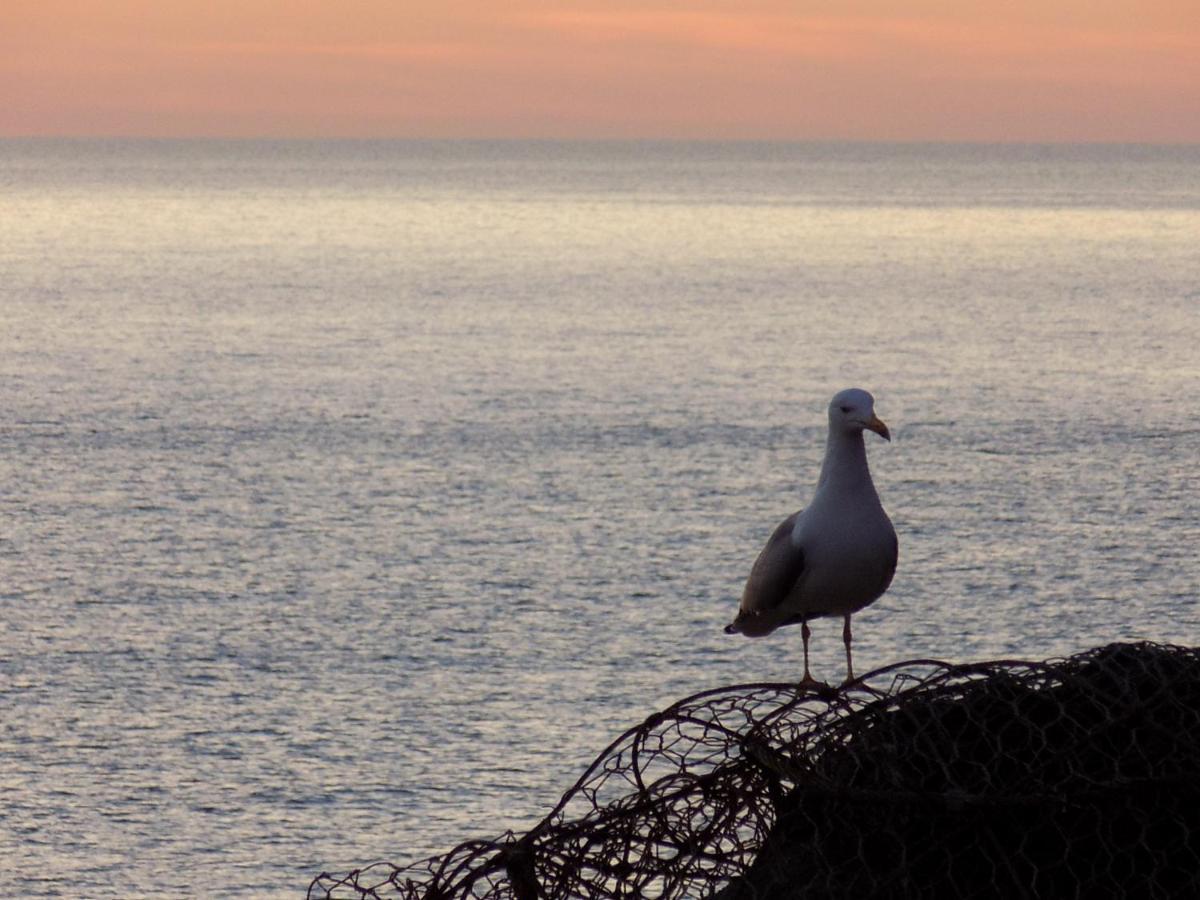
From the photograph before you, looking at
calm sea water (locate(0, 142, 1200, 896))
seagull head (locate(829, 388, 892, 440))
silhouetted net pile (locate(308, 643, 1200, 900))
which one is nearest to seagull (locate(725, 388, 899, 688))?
seagull head (locate(829, 388, 892, 440))

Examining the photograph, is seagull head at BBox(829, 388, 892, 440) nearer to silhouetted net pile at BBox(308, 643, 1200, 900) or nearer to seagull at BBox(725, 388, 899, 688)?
seagull at BBox(725, 388, 899, 688)

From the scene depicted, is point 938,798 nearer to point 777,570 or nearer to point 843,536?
point 843,536

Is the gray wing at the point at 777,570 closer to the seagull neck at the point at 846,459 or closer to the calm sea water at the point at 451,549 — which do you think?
the seagull neck at the point at 846,459

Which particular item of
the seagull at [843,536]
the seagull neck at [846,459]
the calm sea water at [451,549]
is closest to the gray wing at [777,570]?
the seagull at [843,536]

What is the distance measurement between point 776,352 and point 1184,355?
89.9 ft

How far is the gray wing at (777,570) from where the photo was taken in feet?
49.7

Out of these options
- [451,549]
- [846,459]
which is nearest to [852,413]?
[846,459]

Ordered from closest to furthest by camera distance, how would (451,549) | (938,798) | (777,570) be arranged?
(938,798)
(777,570)
(451,549)

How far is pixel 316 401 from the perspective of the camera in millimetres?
105812

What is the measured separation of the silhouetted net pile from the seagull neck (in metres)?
3.85

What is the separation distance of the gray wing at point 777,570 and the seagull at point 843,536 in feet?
0.04

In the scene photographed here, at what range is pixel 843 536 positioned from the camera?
14609 mm

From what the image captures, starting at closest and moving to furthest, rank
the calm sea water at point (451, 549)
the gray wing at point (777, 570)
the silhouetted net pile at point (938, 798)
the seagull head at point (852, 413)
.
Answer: the silhouetted net pile at point (938, 798), the seagull head at point (852, 413), the gray wing at point (777, 570), the calm sea water at point (451, 549)

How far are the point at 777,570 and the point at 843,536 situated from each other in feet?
3.26
